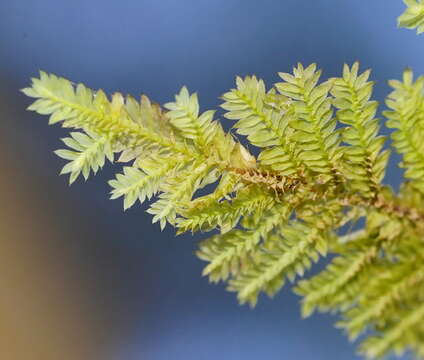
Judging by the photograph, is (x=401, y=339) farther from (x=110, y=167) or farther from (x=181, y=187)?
(x=110, y=167)

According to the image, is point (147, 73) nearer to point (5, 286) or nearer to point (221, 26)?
point (221, 26)

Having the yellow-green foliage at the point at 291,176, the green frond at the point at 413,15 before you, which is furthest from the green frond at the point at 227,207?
the green frond at the point at 413,15

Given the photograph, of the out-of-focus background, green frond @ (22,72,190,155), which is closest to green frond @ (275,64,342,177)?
green frond @ (22,72,190,155)

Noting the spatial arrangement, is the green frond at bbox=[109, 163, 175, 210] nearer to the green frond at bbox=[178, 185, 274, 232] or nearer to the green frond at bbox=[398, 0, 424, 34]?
the green frond at bbox=[178, 185, 274, 232]

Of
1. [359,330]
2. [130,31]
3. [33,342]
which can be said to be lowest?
[33,342]

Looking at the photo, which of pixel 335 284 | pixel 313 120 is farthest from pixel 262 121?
pixel 335 284

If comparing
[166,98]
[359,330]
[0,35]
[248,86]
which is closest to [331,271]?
[359,330]

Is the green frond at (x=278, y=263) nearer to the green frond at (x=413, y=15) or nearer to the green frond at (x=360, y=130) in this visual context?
the green frond at (x=360, y=130)
